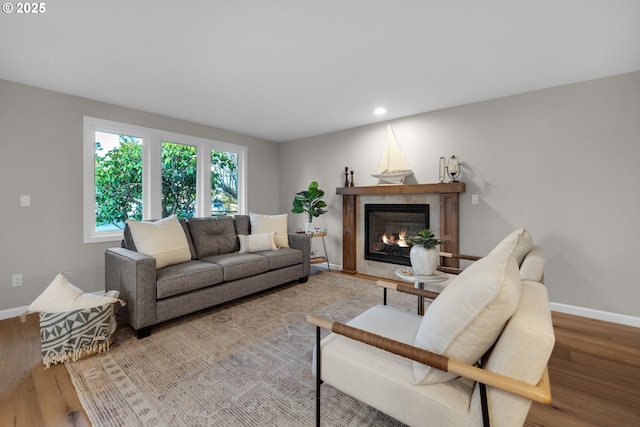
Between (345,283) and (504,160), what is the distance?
2574 mm

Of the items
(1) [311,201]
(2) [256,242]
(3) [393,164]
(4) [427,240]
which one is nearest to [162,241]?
(2) [256,242]

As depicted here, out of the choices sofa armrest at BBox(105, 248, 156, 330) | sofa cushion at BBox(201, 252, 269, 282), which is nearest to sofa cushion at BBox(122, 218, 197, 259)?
sofa cushion at BBox(201, 252, 269, 282)

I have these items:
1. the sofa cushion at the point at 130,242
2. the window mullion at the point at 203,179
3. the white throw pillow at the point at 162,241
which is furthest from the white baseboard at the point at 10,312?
the window mullion at the point at 203,179

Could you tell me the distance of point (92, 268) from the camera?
3.41m

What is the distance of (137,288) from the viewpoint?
232 cm

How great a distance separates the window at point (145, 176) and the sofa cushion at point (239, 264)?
1438 mm

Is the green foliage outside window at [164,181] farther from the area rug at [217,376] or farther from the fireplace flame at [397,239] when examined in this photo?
the fireplace flame at [397,239]

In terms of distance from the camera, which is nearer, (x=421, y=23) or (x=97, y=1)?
(x=97, y=1)

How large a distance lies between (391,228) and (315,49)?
9.49 feet

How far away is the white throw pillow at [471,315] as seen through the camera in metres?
0.97

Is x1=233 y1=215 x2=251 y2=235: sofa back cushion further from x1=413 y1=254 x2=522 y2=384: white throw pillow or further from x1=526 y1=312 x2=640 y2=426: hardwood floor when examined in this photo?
x1=526 y1=312 x2=640 y2=426: hardwood floor

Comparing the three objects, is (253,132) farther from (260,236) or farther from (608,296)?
(608,296)

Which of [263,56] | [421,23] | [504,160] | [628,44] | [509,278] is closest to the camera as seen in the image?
[509,278]

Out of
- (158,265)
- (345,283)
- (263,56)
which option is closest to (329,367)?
(158,265)
